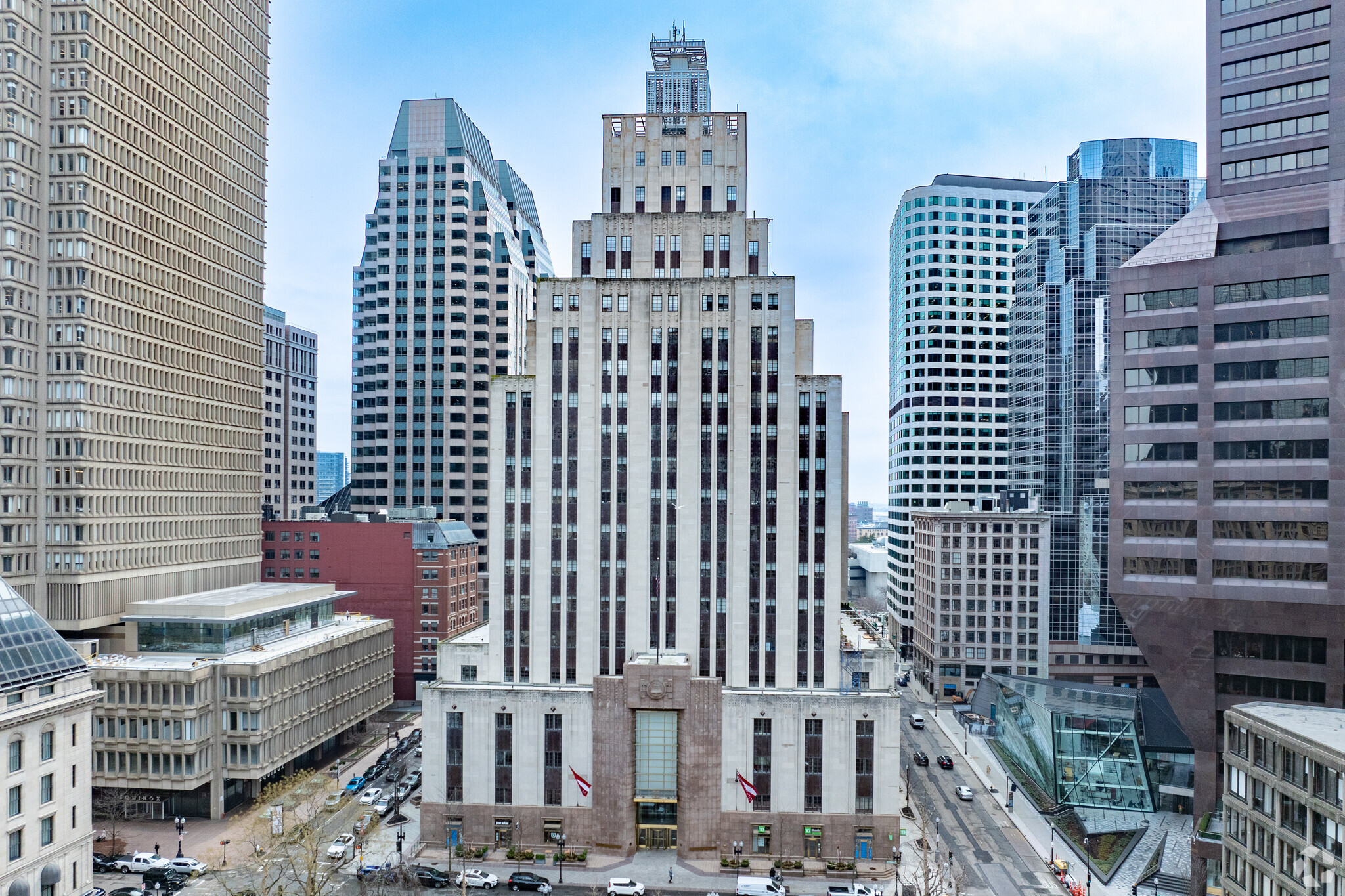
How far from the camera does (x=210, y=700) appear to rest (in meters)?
84.5

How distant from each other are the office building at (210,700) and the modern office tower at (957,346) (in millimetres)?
119540

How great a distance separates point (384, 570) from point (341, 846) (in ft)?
186

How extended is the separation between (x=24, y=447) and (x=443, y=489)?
8238cm

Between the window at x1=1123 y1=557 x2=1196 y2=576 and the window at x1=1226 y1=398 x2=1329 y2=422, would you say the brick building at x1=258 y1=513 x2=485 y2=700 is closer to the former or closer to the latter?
the window at x1=1123 y1=557 x2=1196 y2=576

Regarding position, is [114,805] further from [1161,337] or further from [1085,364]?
[1085,364]

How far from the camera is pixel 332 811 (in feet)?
278

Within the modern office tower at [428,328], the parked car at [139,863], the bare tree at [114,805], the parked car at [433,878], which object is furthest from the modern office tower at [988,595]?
the bare tree at [114,805]

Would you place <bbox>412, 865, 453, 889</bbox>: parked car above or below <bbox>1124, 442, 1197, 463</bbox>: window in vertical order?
below

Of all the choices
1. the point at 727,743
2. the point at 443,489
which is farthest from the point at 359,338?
the point at 727,743

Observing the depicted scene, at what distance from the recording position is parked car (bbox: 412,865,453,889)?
233 ft

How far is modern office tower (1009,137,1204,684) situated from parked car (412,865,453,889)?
9865 cm

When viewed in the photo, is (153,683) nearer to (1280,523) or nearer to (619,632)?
(619,632)

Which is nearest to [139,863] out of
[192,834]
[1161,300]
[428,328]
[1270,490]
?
[192,834]

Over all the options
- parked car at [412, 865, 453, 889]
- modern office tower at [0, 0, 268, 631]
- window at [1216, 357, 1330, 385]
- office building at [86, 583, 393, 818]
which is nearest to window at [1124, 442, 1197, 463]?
window at [1216, 357, 1330, 385]
